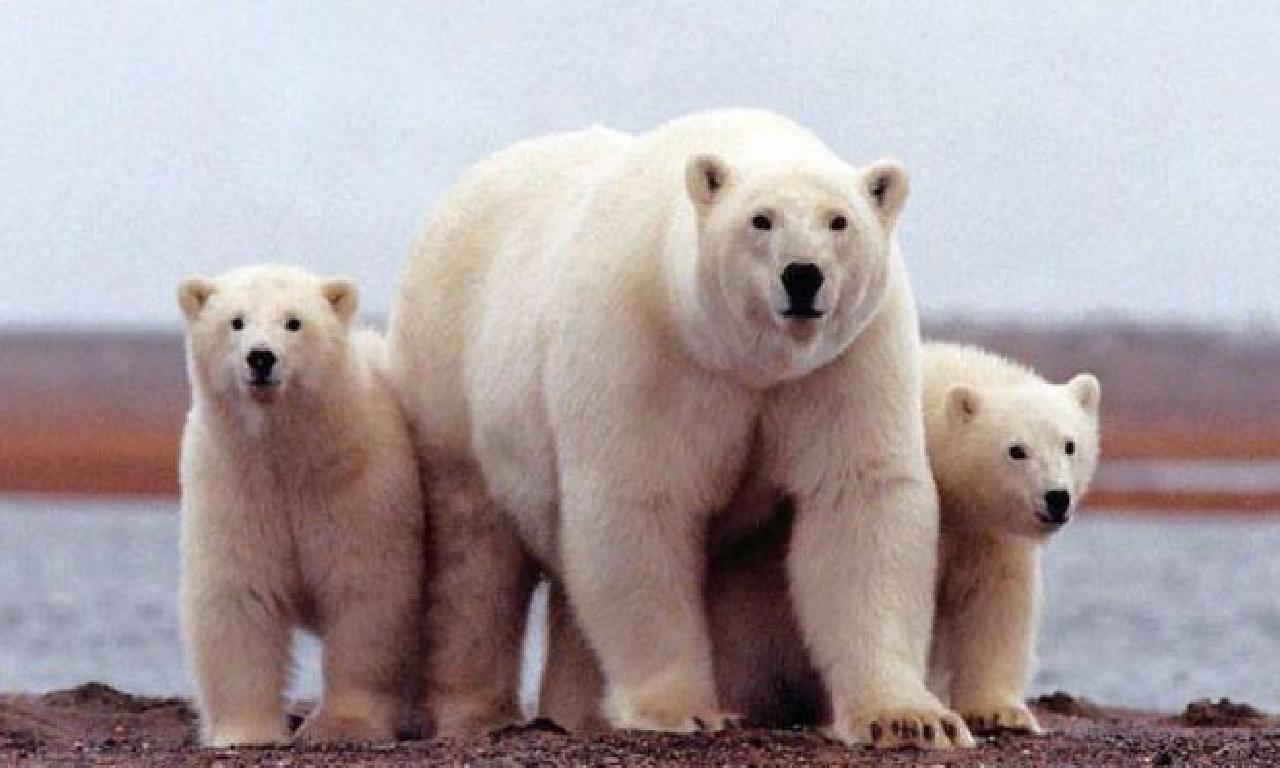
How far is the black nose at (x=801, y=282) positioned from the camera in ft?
27.1

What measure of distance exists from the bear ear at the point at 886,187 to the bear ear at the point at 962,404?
3.50 ft

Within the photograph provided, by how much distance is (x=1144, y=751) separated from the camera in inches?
342

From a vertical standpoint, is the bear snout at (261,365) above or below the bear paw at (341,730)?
above

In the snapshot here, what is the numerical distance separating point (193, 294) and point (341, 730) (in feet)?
4.93

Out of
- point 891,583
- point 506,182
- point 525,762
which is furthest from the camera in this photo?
point 506,182

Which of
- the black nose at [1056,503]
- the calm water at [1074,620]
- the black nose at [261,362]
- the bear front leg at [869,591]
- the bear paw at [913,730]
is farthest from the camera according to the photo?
the calm water at [1074,620]

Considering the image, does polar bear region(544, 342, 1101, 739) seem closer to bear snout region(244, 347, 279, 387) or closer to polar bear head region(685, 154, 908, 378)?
polar bear head region(685, 154, 908, 378)

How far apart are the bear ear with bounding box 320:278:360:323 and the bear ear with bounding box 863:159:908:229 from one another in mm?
2082

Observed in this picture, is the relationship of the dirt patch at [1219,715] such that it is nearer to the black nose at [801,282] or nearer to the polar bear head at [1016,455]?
the polar bear head at [1016,455]

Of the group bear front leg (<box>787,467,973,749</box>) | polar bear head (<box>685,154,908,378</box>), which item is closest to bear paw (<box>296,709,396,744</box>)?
bear front leg (<box>787,467,973,749</box>)

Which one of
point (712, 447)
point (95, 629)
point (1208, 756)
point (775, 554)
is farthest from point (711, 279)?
point (95, 629)

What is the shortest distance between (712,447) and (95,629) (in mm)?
12911

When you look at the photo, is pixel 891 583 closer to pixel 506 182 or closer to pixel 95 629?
pixel 506 182

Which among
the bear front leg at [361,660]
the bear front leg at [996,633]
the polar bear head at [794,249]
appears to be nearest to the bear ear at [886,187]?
the polar bear head at [794,249]
